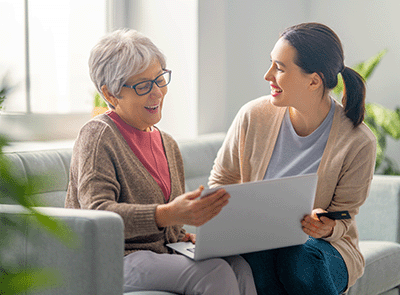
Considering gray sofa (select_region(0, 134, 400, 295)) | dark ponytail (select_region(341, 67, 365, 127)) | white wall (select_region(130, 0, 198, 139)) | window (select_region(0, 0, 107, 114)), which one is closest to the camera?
gray sofa (select_region(0, 134, 400, 295))

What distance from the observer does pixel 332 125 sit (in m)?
1.56

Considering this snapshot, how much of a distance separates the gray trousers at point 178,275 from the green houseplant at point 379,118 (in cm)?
234

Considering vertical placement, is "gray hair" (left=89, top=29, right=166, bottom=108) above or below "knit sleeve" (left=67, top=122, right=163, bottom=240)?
above

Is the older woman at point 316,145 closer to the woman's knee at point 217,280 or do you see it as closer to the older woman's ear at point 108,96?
the woman's knee at point 217,280

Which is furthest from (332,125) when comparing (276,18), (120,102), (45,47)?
(276,18)

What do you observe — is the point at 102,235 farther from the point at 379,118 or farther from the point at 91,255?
the point at 379,118

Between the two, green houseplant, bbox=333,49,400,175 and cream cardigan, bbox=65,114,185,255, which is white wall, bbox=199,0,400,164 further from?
cream cardigan, bbox=65,114,185,255

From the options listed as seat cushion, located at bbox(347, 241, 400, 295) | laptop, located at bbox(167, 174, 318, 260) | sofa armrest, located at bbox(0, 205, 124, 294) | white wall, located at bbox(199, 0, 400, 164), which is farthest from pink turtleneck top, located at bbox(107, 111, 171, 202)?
white wall, located at bbox(199, 0, 400, 164)

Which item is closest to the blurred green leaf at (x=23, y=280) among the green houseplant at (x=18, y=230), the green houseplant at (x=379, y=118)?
the green houseplant at (x=18, y=230)

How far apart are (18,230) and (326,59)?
1364mm

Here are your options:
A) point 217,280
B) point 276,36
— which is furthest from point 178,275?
point 276,36

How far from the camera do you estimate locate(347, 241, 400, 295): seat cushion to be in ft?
6.07

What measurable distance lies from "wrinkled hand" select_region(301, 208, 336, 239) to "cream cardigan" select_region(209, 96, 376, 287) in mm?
65

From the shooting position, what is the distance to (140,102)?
137 centimetres
